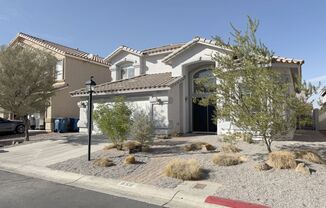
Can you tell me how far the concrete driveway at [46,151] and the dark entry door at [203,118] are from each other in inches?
224

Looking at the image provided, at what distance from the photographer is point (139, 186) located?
25.9 ft

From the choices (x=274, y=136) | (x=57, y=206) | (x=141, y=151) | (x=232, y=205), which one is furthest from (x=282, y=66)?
(x=57, y=206)

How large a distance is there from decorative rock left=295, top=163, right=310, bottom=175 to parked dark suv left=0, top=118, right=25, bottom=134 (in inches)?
822

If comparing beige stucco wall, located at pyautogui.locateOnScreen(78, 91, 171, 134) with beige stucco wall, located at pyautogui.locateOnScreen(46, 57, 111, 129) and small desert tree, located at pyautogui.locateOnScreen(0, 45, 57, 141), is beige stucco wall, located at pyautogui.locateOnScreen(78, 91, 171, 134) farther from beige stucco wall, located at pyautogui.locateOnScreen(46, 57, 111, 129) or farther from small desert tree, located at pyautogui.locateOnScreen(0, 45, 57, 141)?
beige stucco wall, located at pyautogui.locateOnScreen(46, 57, 111, 129)

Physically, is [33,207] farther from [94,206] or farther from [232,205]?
[232,205]

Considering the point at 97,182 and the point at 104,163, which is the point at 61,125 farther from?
the point at 97,182

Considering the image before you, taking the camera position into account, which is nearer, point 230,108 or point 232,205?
point 232,205

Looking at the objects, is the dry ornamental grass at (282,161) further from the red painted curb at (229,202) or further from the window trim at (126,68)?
the window trim at (126,68)

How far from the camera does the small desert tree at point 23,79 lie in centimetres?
1642

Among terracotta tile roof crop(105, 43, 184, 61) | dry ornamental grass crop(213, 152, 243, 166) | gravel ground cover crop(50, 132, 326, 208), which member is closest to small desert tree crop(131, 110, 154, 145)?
gravel ground cover crop(50, 132, 326, 208)

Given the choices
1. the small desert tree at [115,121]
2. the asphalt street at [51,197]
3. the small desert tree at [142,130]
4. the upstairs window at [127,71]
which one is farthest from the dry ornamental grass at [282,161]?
the upstairs window at [127,71]

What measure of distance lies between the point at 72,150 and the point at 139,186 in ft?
21.8

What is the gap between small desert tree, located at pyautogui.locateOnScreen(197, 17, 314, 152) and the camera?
888 cm

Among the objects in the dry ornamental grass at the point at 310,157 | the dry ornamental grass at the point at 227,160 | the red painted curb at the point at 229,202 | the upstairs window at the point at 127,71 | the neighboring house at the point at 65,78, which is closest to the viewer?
the red painted curb at the point at 229,202
